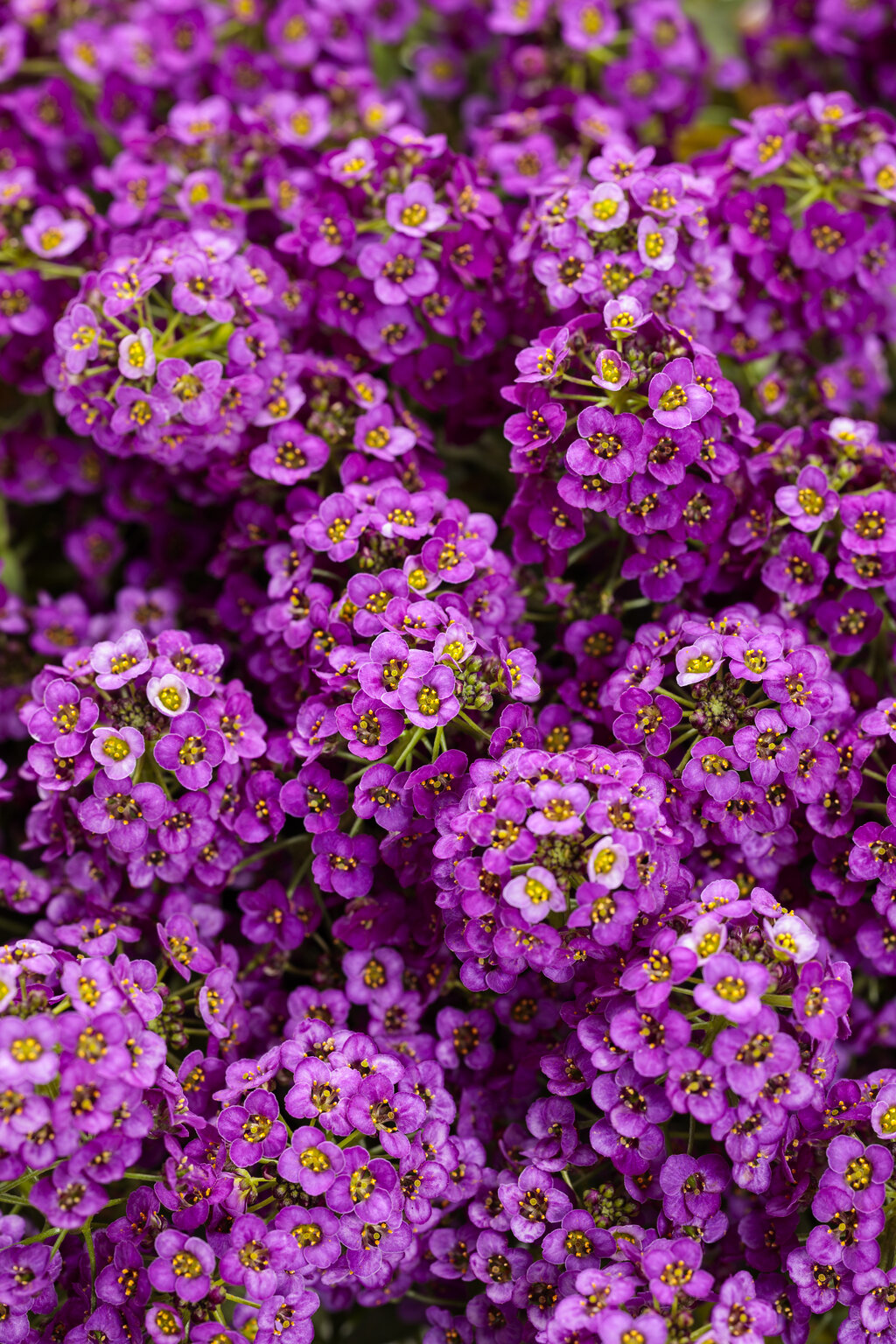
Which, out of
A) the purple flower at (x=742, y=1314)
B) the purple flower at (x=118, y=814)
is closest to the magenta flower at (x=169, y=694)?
the purple flower at (x=118, y=814)

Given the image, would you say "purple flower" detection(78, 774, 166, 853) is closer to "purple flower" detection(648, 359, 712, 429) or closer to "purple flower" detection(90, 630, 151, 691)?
"purple flower" detection(90, 630, 151, 691)

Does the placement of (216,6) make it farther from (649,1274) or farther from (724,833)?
(649,1274)

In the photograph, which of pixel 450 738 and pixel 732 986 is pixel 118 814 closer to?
pixel 450 738

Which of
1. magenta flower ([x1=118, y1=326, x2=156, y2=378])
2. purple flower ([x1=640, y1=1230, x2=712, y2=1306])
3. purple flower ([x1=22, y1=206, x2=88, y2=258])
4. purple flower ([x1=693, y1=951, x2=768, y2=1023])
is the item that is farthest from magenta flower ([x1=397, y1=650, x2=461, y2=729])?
purple flower ([x1=22, y1=206, x2=88, y2=258])

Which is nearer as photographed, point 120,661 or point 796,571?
point 120,661

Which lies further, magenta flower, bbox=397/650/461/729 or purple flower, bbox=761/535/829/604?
purple flower, bbox=761/535/829/604

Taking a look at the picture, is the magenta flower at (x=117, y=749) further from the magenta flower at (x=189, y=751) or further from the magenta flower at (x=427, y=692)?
the magenta flower at (x=427, y=692)

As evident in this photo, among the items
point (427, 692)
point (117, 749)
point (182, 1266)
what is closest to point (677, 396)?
point (427, 692)

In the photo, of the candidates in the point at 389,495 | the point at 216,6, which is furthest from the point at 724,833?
the point at 216,6
